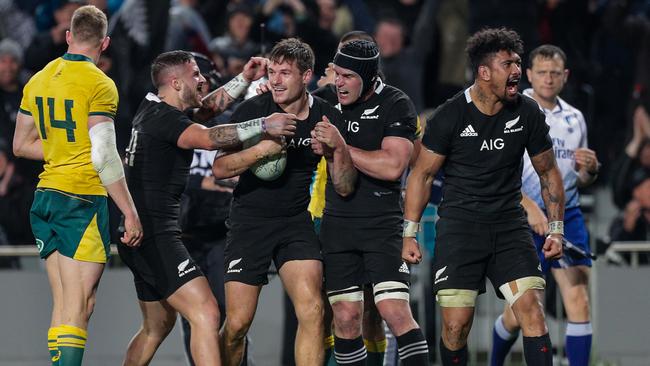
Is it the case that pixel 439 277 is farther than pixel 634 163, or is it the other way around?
pixel 634 163

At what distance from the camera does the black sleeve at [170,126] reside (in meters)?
8.85

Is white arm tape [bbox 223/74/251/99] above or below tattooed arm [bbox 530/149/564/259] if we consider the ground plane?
above

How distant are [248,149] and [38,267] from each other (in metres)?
4.23

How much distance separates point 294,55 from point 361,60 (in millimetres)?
455

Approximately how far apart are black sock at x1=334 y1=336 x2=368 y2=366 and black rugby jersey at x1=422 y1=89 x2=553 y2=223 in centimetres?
108

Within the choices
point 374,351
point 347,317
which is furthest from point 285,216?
point 374,351

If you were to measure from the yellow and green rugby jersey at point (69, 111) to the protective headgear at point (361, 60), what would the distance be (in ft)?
5.07

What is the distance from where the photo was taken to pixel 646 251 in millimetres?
12586

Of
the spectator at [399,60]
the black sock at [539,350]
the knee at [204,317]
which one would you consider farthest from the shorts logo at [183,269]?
the spectator at [399,60]

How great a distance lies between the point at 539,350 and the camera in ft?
28.5

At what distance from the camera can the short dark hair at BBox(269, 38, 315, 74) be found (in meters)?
8.89

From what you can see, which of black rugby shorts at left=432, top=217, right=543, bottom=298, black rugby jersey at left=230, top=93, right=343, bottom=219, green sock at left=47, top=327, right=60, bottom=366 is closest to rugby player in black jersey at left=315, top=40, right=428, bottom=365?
black rugby jersey at left=230, top=93, right=343, bottom=219

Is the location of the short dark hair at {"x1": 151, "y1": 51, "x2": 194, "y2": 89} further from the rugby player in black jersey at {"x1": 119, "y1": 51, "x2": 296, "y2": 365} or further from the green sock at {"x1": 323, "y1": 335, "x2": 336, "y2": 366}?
the green sock at {"x1": 323, "y1": 335, "x2": 336, "y2": 366}

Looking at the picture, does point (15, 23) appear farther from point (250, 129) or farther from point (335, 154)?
point (335, 154)
